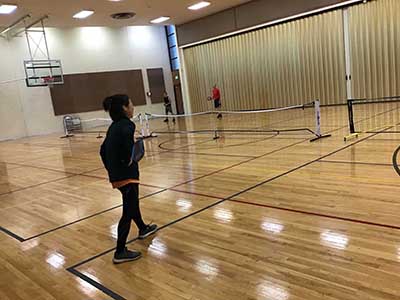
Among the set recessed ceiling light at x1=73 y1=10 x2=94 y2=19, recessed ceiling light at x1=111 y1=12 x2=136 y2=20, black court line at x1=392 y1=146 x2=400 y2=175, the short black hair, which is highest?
recessed ceiling light at x1=73 y1=10 x2=94 y2=19

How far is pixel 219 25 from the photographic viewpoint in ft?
62.0

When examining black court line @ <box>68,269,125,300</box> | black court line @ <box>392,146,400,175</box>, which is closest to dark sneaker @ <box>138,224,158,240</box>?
black court line @ <box>68,269,125,300</box>

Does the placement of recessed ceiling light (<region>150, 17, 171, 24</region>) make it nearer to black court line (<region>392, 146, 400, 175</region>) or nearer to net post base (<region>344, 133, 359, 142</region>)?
net post base (<region>344, 133, 359, 142</region>)

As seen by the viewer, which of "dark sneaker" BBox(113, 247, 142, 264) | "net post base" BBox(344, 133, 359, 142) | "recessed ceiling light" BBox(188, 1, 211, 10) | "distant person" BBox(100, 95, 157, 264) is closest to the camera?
"distant person" BBox(100, 95, 157, 264)

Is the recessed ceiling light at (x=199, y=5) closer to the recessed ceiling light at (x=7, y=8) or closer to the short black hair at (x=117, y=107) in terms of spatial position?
the recessed ceiling light at (x=7, y=8)

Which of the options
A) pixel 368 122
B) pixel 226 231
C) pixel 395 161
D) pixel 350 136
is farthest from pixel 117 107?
pixel 368 122

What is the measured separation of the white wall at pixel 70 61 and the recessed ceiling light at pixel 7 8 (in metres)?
4.67

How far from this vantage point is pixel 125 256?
3242 mm

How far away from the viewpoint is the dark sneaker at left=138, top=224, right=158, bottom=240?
3.72m

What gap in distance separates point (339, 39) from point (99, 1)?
9768 mm

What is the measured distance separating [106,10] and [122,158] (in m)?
14.0

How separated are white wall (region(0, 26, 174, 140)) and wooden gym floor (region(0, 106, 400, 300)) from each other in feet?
42.7

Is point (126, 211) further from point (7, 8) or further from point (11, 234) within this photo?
point (7, 8)

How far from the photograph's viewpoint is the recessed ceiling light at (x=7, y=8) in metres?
13.0
